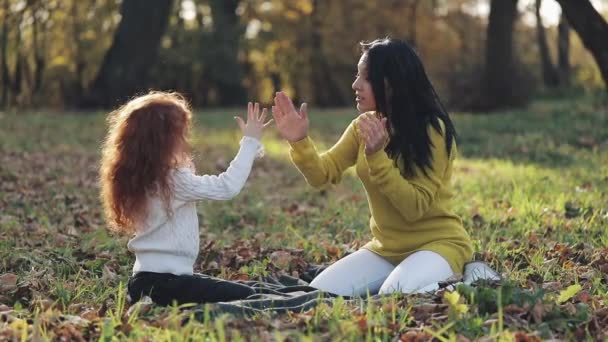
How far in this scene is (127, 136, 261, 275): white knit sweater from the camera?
4453 millimetres

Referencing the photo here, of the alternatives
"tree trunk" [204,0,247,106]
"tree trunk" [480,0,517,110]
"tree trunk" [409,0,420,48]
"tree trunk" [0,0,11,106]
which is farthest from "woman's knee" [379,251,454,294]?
"tree trunk" [409,0,420,48]

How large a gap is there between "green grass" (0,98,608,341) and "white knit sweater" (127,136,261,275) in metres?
0.30

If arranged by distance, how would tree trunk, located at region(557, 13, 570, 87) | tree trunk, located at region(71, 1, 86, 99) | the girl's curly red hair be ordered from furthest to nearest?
tree trunk, located at region(71, 1, 86, 99)
tree trunk, located at region(557, 13, 570, 87)
the girl's curly red hair

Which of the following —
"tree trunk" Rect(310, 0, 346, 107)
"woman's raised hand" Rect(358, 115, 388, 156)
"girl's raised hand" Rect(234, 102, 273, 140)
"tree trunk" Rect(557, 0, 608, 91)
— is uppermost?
"tree trunk" Rect(557, 0, 608, 91)

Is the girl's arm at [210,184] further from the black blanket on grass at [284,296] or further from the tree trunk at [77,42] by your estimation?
the tree trunk at [77,42]

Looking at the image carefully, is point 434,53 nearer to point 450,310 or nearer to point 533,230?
point 533,230

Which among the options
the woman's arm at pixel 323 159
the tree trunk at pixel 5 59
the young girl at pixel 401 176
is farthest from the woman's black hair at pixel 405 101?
the tree trunk at pixel 5 59

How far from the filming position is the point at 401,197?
463cm

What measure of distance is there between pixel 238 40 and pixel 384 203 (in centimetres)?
Result: 2364

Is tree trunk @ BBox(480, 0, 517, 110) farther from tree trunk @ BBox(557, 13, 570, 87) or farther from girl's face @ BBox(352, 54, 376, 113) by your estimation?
girl's face @ BBox(352, 54, 376, 113)

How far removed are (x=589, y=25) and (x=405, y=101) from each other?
4.32m

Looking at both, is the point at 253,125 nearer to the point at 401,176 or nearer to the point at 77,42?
the point at 401,176

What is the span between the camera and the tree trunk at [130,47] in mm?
19844

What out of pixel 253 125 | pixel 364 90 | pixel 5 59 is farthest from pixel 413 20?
pixel 253 125
